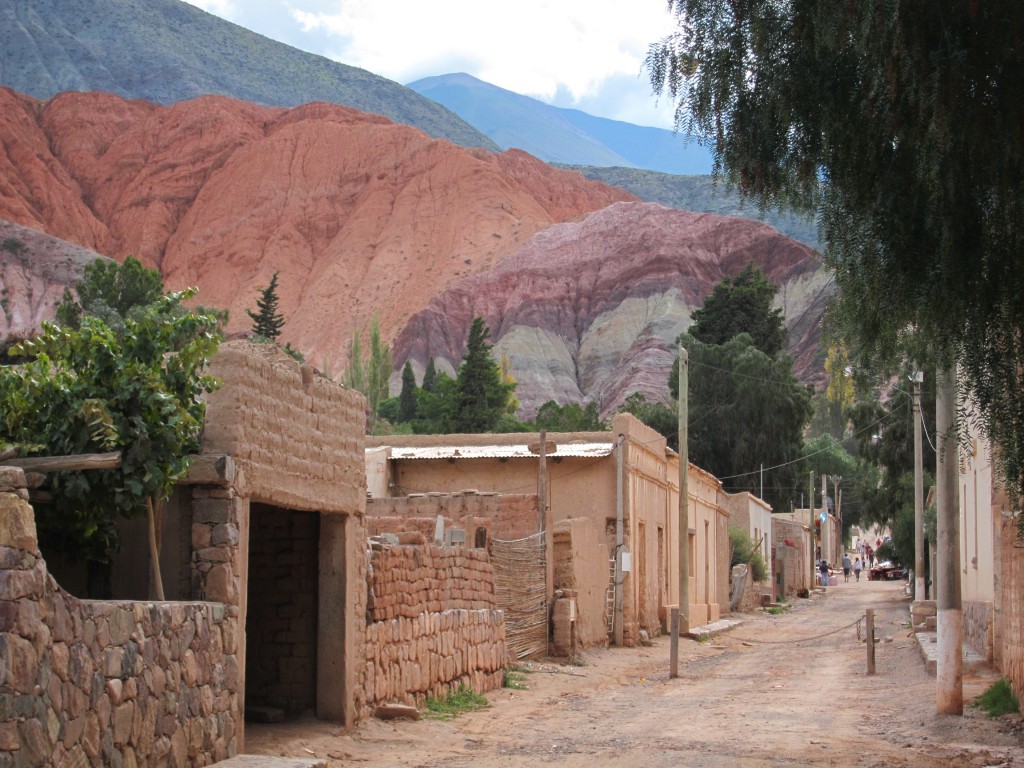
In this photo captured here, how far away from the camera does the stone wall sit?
6738mm

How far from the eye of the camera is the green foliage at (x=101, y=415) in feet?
28.2

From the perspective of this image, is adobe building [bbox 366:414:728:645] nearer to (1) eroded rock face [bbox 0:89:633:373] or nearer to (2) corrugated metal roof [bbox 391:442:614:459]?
(2) corrugated metal roof [bbox 391:442:614:459]

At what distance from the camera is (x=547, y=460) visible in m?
25.4

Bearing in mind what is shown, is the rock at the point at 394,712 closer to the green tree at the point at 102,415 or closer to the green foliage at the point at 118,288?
the green tree at the point at 102,415

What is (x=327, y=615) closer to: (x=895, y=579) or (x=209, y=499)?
(x=209, y=499)

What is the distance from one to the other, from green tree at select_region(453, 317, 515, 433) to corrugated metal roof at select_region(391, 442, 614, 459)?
37.3 m

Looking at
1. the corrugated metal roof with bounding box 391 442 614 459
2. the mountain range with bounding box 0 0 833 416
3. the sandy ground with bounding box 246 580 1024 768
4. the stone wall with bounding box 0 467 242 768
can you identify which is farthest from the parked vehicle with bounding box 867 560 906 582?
the stone wall with bounding box 0 467 242 768

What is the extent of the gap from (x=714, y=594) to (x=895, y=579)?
41.0 m

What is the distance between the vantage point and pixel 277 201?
123 meters

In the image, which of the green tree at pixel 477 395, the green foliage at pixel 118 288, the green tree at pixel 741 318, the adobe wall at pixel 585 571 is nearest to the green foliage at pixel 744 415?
the green tree at pixel 741 318

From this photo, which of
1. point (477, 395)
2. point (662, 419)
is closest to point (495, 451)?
point (477, 395)

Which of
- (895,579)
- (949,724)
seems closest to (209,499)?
(949,724)

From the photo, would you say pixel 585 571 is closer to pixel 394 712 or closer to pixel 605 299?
pixel 394 712

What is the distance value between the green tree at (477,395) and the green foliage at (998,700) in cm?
4944
